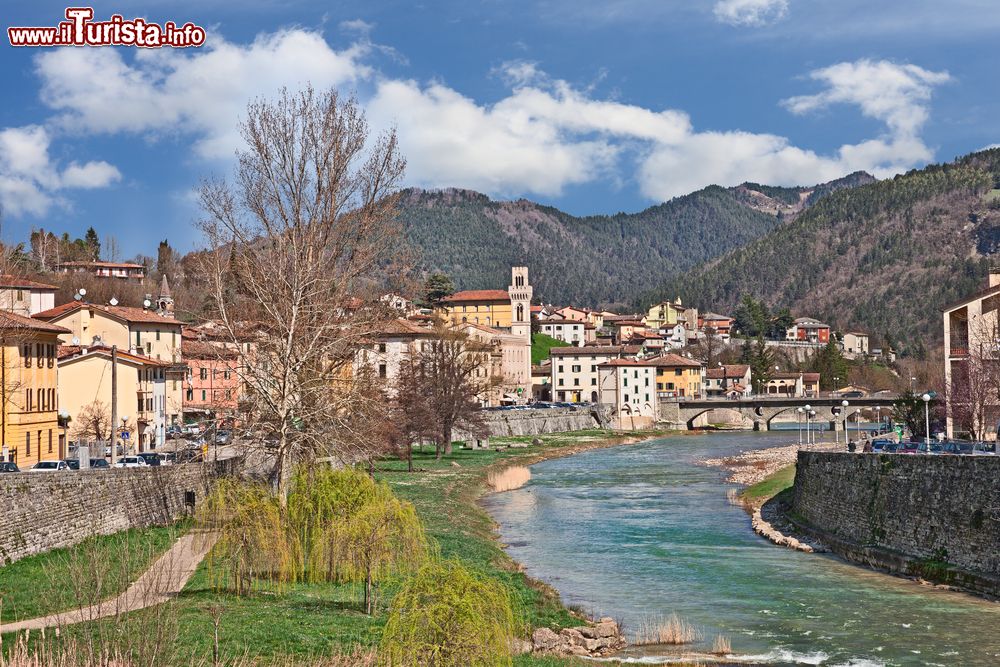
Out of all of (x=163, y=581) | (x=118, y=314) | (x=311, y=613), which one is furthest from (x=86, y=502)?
(x=118, y=314)

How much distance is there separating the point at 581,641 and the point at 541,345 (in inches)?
6411

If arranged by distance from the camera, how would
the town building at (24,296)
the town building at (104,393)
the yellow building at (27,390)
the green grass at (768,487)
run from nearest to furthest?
the yellow building at (27,390) < the green grass at (768,487) < the town building at (104,393) < the town building at (24,296)

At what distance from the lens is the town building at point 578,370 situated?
156 meters

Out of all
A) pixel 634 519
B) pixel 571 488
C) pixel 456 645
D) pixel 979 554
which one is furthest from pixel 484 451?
pixel 456 645

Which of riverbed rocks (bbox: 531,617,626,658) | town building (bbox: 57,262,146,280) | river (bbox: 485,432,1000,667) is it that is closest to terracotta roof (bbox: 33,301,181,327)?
river (bbox: 485,432,1000,667)

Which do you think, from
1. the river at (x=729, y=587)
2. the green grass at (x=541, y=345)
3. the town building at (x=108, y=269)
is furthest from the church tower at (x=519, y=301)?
the river at (x=729, y=587)

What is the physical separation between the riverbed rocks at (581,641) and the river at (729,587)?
0.91m

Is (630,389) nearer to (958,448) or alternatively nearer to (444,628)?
(958,448)

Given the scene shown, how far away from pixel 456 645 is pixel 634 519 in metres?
36.3

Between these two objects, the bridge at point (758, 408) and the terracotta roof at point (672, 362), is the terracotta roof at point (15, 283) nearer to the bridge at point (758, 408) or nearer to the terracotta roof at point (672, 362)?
the bridge at point (758, 408)

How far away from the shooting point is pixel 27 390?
44.8 m

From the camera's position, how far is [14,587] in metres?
23.9

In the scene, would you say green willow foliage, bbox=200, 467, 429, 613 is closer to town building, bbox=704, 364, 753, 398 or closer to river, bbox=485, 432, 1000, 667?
river, bbox=485, 432, 1000, 667

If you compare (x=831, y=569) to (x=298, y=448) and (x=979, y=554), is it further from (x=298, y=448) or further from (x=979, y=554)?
(x=298, y=448)
